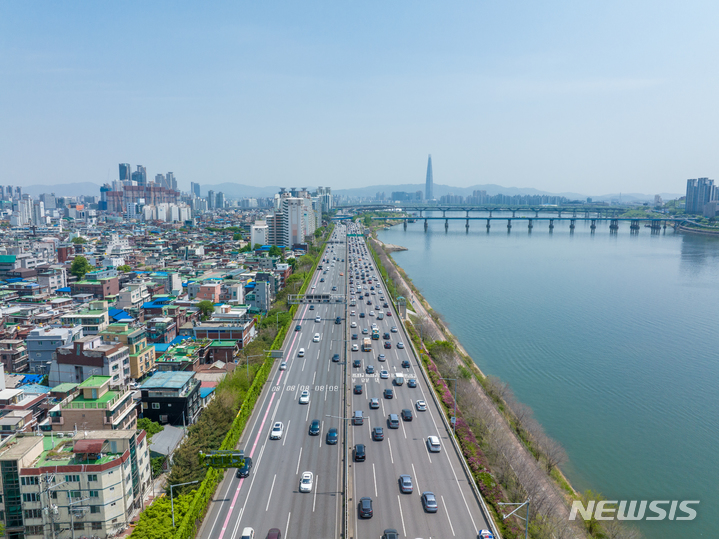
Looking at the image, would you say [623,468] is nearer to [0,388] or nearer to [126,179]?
[0,388]

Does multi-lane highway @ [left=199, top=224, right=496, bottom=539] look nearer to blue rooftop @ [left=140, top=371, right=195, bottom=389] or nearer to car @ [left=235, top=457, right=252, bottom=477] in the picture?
car @ [left=235, top=457, right=252, bottom=477]

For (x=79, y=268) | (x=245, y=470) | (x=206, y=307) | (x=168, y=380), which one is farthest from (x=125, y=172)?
(x=245, y=470)

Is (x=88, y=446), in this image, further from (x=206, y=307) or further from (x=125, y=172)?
(x=125, y=172)

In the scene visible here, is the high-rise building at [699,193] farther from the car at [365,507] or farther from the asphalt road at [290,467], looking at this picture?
the car at [365,507]

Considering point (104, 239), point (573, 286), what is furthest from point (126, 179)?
point (573, 286)

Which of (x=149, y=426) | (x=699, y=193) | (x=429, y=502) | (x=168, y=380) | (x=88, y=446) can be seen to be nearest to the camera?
(x=429, y=502)

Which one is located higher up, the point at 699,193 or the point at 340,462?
the point at 699,193
